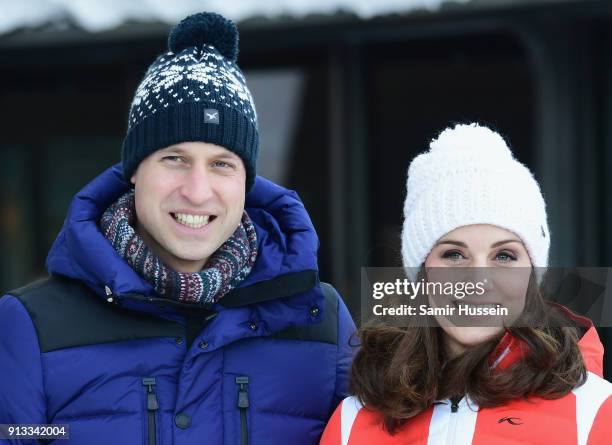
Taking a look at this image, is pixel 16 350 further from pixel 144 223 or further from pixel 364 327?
pixel 364 327

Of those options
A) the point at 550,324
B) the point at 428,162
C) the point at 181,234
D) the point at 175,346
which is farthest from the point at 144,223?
the point at 550,324

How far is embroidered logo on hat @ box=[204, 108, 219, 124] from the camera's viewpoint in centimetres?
223

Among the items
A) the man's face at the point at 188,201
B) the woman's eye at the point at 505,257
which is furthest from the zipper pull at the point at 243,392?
the woman's eye at the point at 505,257

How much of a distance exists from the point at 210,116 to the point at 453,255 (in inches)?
26.3

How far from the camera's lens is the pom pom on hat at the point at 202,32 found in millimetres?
2340

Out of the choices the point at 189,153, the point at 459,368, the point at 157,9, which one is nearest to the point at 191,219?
the point at 189,153

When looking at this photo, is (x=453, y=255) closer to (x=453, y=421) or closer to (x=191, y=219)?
(x=453, y=421)

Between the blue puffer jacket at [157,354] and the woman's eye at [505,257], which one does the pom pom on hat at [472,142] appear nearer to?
the woman's eye at [505,257]

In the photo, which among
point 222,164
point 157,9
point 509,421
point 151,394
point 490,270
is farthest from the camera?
point 157,9

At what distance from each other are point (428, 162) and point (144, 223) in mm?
700

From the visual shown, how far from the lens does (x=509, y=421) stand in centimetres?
190

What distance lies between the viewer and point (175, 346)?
2158 mm

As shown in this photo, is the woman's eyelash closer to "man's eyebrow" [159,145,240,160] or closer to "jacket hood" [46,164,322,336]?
"jacket hood" [46,164,322,336]

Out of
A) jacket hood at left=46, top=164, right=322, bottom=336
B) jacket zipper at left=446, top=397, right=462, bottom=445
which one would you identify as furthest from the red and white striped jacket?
jacket hood at left=46, top=164, right=322, bottom=336
